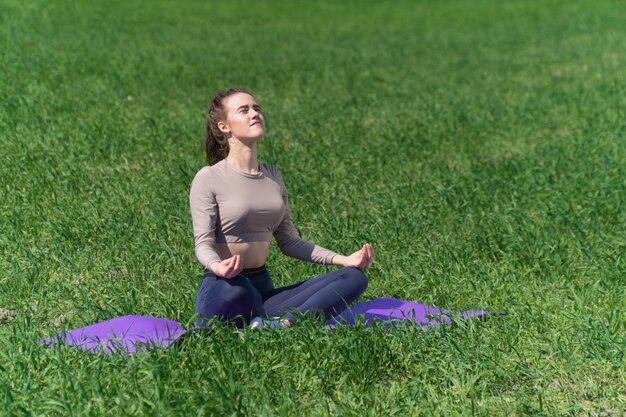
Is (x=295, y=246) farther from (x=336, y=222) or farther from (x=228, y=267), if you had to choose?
(x=336, y=222)

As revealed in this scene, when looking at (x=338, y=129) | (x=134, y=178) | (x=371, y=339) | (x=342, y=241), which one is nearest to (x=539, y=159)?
(x=338, y=129)

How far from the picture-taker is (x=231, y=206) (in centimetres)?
533

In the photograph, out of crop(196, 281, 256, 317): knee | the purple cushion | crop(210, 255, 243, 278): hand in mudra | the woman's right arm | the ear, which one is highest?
the ear

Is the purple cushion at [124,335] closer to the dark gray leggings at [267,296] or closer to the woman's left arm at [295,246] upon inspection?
the dark gray leggings at [267,296]

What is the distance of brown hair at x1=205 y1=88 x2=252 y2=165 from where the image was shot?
5.52 m

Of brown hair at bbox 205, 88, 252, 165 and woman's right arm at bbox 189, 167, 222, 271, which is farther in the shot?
brown hair at bbox 205, 88, 252, 165

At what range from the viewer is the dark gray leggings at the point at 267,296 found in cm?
512

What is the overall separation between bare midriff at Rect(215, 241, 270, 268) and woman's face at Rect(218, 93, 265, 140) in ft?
2.24

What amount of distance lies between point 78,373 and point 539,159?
7092 millimetres

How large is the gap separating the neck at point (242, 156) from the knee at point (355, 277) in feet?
2.86

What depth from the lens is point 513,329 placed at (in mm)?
5438

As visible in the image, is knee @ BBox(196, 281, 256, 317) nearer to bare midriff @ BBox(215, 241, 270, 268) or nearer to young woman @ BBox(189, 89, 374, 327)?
young woman @ BBox(189, 89, 374, 327)

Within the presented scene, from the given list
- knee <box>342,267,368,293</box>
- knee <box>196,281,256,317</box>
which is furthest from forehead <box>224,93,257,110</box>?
knee <box>342,267,368,293</box>

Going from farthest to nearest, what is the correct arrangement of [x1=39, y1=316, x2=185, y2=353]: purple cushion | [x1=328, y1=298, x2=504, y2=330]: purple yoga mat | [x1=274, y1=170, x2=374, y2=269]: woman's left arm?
1. [x1=274, y1=170, x2=374, y2=269]: woman's left arm
2. [x1=328, y1=298, x2=504, y2=330]: purple yoga mat
3. [x1=39, y1=316, x2=185, y2=353]: purple cushion
